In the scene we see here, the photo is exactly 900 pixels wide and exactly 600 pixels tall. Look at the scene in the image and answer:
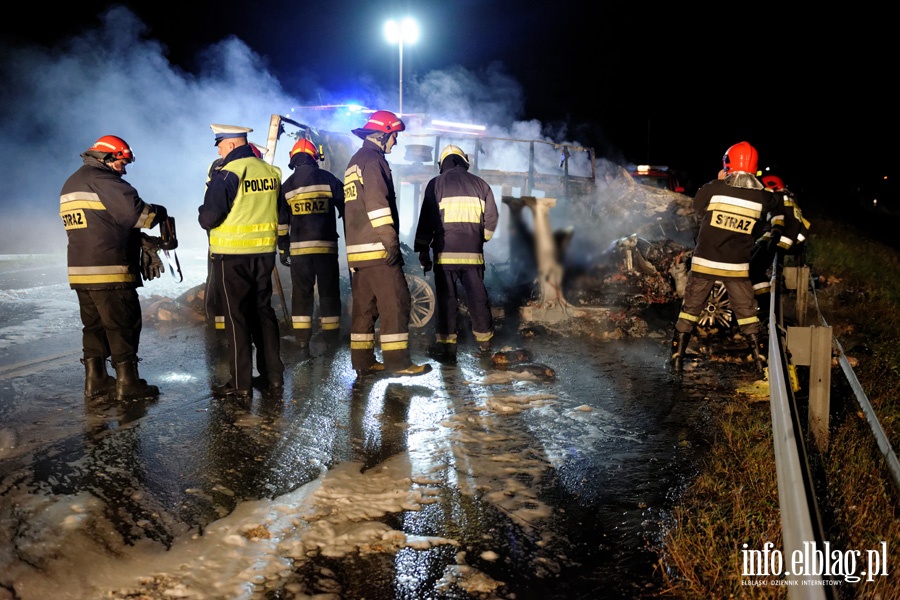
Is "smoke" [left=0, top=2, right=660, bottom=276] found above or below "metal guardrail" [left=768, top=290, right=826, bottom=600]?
above

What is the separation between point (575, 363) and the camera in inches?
224

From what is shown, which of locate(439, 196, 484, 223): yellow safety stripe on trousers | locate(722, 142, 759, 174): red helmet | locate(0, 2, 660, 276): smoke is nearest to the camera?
locate(722, 142, 759, 174): red helmet

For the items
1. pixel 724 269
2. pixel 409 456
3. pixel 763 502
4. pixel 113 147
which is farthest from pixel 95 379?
pixel 724 269

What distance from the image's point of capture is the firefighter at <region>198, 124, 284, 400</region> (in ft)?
14.6

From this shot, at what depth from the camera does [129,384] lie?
438 cm

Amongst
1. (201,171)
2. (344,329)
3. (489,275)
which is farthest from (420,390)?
(201,171)

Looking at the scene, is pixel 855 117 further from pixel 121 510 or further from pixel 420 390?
pixel 121 510

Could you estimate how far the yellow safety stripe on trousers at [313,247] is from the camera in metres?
6.02

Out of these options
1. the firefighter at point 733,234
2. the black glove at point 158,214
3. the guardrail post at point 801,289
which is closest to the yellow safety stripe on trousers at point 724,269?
the firefighter at point 733,234

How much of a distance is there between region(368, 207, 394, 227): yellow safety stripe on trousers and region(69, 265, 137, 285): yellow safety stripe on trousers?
1951 mm

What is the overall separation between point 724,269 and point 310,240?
4.06 meters

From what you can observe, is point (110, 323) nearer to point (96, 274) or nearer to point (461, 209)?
point (96, 274)

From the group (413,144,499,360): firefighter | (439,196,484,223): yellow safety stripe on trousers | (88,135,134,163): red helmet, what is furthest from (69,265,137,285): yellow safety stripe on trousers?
(439,196,484,223): yellow safety stripe on trousers

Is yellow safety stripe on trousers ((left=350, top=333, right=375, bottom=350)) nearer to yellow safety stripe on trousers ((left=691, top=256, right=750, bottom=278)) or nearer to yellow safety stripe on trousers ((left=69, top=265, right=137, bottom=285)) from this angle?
yellow safety stripe on trousers ((left=69, top=265, right=137, bottom=285))
